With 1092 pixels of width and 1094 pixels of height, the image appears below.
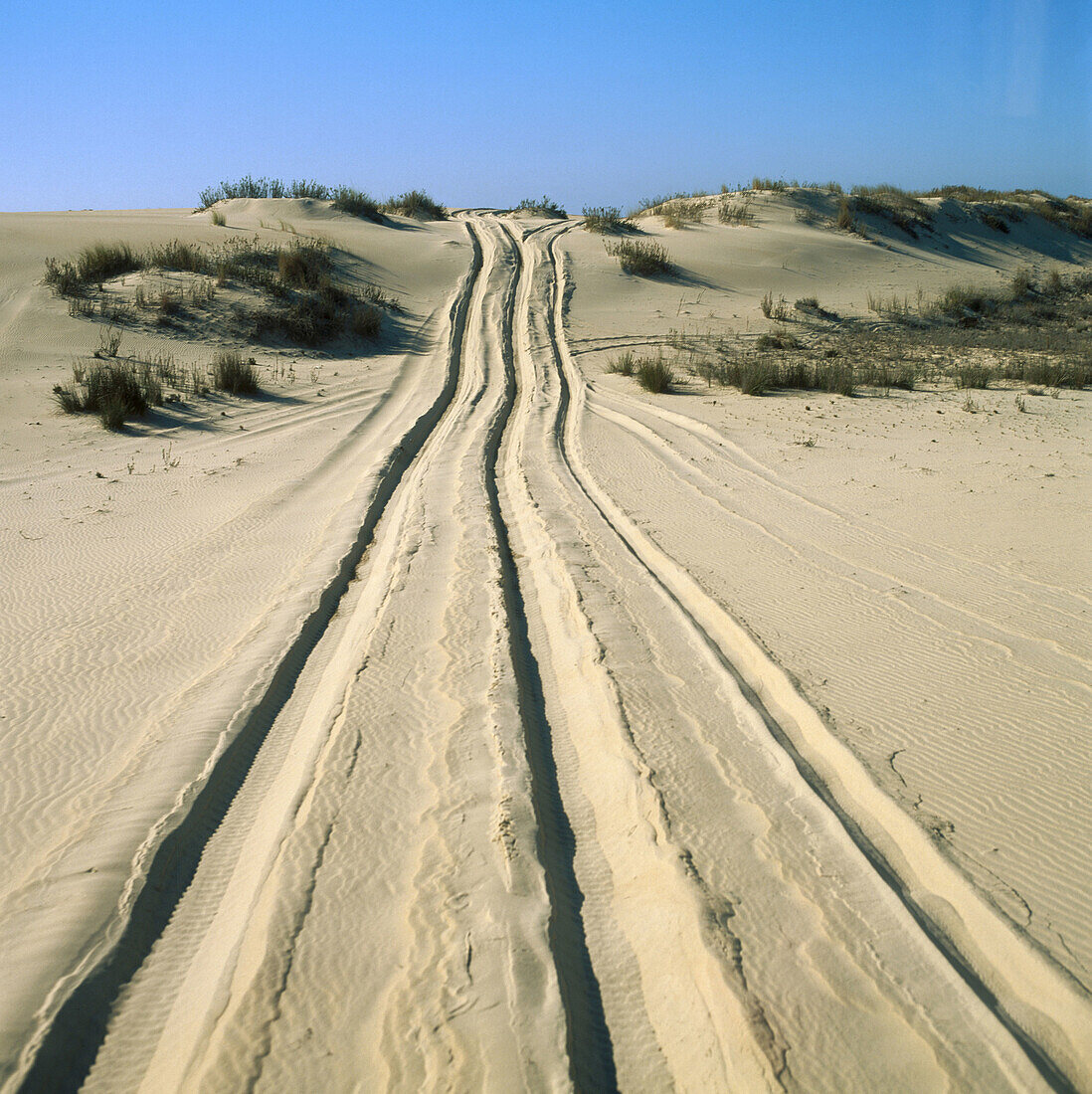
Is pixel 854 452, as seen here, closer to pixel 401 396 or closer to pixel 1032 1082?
pixel 401 396

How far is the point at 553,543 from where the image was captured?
5.65m

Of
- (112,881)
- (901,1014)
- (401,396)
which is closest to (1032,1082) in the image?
(901,1014)

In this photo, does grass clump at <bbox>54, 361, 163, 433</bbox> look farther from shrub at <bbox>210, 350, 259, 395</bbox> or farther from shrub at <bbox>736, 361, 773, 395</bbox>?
shrub at <bbox>736, 361, 773, 395</bbox>

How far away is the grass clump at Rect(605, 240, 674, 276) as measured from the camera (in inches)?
781

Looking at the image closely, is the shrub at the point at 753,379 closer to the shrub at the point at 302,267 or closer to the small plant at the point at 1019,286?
the shrub at the point at 302,267

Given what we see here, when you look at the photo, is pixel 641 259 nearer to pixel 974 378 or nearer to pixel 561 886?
pixel 974 378

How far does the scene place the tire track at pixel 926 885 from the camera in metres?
2.00

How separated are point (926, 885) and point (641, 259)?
19.3m

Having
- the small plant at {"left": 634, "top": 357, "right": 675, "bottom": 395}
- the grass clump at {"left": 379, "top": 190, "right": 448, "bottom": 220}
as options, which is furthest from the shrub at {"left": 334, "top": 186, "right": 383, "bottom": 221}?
the small plant at {"left": 634, "top": 357, "right": 675, "bottom": 395}

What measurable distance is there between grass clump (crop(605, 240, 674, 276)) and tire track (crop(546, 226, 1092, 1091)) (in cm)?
1708

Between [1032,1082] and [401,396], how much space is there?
10.7m

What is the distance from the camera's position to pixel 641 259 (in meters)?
19.8

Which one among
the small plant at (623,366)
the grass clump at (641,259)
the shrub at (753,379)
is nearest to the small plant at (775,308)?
the grass clump at (641,259)

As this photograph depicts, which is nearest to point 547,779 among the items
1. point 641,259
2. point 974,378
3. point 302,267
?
point 974,378
